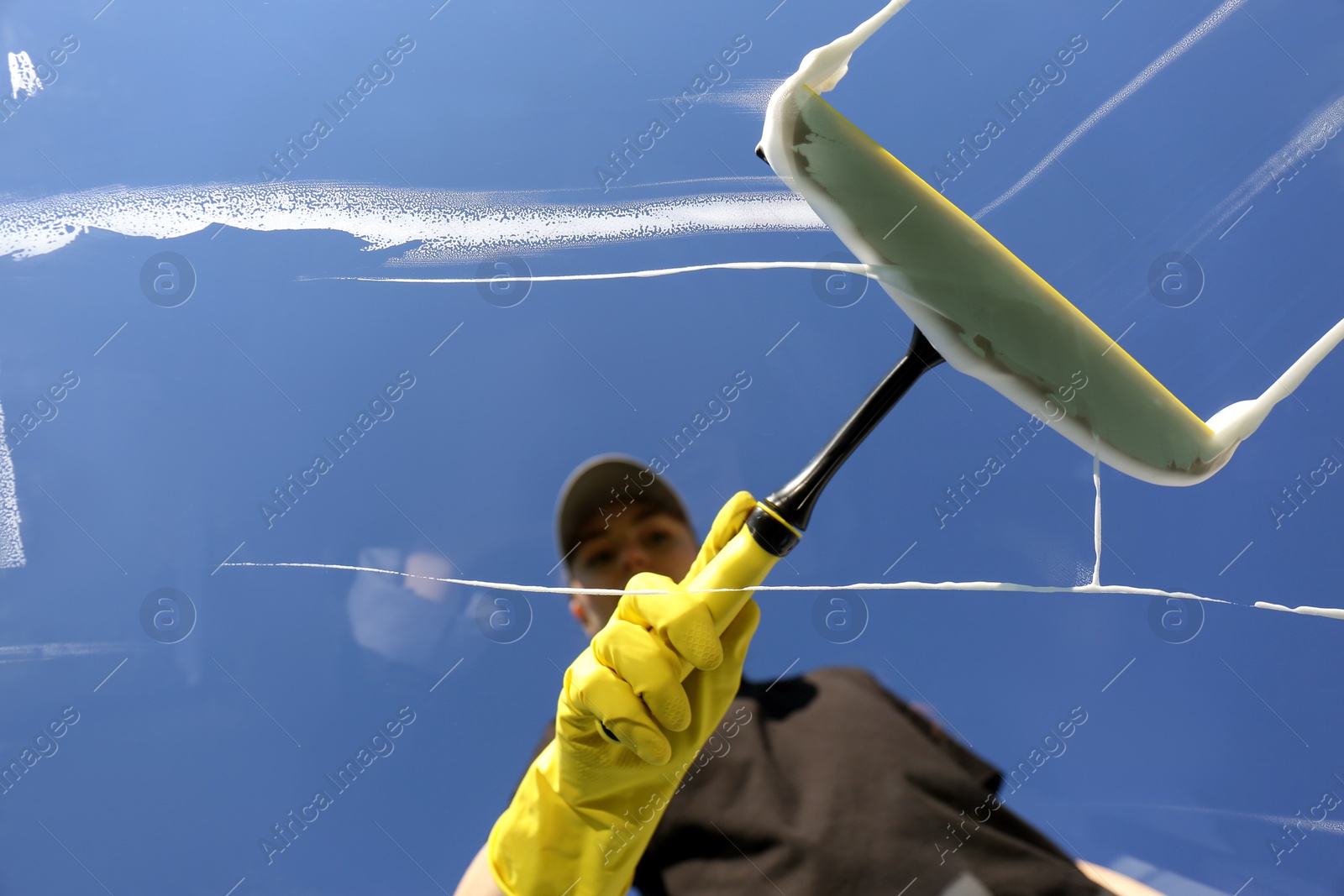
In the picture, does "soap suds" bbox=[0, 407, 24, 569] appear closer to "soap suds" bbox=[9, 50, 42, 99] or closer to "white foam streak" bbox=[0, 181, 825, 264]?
"white foam streak" bbox=[0, 181, 825, 264]

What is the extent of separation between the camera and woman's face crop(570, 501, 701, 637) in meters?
0.87

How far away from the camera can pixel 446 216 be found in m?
0.90

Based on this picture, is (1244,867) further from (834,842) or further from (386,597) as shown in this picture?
(386,597)

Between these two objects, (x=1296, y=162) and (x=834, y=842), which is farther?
(x=1296, y=162)

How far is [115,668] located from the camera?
908mm

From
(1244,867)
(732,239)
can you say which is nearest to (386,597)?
(732,239)

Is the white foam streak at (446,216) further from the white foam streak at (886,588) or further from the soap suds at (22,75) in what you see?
the white foam streak at (886,588)

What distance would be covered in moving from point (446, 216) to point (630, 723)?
0.82 m

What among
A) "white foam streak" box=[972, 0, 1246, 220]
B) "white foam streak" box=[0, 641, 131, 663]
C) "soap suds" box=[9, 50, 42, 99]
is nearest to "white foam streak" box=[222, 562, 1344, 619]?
"white foam streak" box=[0, 641, 131, 663]

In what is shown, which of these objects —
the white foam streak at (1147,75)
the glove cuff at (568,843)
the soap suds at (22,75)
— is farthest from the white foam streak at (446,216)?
the glove cuff at (568,843)

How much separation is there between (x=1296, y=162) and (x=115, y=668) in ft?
6.90

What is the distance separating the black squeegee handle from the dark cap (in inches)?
9.6

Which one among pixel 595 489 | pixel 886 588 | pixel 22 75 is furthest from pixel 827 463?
pixel 22 75

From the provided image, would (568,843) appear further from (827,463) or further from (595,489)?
(827,463)
